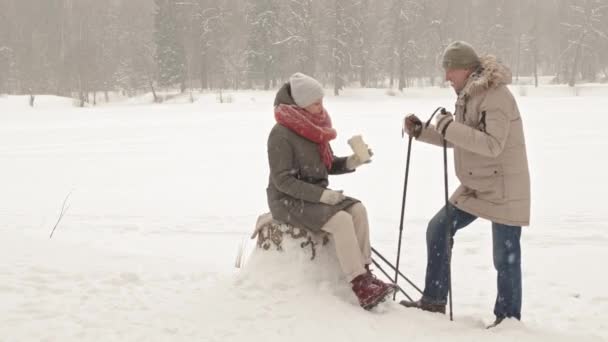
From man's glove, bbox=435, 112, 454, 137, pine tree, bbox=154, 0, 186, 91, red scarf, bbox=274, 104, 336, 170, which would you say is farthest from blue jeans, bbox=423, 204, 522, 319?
pine tree, bbox=154, 0, 186, 91

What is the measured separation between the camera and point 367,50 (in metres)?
54.6

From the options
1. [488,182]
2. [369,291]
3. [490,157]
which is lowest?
[369,291]

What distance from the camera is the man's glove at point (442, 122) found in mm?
3715

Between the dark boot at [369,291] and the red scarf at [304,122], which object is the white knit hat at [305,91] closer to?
the red scarf at [304,122]

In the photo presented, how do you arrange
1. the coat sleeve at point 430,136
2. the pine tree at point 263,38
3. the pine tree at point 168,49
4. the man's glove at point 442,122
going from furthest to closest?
the pine tree at point 168,49 < the pine tree at point 263,38 < the coat sleeve at point 430,136 < the man's glove at point 442,122

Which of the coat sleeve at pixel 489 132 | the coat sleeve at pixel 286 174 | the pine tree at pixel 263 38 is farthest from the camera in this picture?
the pine tree at pixel 263 38

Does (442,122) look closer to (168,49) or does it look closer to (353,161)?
(353,161)

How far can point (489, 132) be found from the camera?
3623mm

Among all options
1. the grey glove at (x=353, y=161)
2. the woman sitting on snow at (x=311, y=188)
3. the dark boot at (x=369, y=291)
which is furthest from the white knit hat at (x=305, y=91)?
the dark boot at (x=369, y=291)

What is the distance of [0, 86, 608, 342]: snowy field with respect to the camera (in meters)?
3.47

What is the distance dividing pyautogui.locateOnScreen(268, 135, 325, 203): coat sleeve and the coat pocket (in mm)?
1097

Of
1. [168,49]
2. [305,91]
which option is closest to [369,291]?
[305,91]

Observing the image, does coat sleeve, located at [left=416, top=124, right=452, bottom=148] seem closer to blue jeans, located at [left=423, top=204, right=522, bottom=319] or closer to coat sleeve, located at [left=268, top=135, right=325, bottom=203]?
blue jeans, located at [left=423, top=204, right=522, bottom=319]

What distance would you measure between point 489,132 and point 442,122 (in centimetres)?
32
